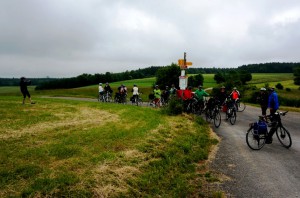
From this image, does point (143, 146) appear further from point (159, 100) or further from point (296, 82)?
point (296, 82)

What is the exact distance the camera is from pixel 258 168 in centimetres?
744

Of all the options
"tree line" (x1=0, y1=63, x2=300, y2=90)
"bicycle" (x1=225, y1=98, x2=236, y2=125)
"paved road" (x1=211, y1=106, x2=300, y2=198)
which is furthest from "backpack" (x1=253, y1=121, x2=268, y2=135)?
"tree line" (x1=0, y1=63, x2=300, y2=90)

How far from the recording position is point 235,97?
18.5 metres

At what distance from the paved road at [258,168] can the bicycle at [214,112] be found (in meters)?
2.93

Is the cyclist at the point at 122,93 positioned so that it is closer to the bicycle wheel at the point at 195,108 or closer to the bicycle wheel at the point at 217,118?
the bicycle wheel at the point at 195,108

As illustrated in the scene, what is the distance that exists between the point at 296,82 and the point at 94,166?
87065 millimetres

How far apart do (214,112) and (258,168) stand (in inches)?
287

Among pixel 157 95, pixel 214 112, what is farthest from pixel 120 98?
pixel 214 112

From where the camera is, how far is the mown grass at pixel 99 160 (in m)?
5.48

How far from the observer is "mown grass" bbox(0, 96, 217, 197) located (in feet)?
18.0

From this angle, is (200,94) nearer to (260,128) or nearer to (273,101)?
(273,101)

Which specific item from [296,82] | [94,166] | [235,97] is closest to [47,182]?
[94,166]

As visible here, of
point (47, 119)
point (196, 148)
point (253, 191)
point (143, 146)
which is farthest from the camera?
point (47, 119)

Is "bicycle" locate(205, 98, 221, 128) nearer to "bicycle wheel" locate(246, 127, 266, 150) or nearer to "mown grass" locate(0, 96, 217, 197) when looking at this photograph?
"mown grass" locate(0, 96, 217, 197)
